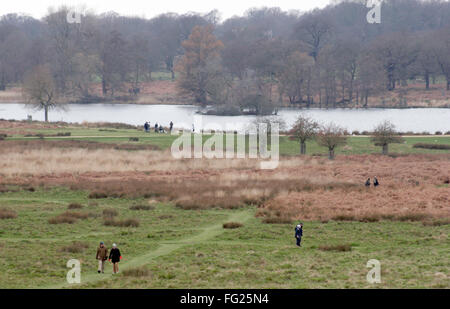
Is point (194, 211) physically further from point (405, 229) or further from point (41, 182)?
point (41, 182)

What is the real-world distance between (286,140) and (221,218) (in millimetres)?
38258

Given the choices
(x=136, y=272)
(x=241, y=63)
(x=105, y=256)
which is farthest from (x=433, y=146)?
(x=241, y=63)

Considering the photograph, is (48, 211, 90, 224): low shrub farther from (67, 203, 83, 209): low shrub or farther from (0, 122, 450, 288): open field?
(67, 203, 83, 209): low shrub

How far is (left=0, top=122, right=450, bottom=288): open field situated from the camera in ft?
73.7

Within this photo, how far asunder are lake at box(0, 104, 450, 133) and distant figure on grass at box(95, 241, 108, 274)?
6091 centimetres

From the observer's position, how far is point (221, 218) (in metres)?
33.1

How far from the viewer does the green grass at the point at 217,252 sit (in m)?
21.6

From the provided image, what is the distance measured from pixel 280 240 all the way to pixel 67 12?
115m

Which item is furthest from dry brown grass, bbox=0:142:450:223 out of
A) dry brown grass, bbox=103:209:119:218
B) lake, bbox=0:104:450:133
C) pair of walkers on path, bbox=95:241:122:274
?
lake, bbox=0:104:450:133

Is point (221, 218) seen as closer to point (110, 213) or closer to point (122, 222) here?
point (122, 222)

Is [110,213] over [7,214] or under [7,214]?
under

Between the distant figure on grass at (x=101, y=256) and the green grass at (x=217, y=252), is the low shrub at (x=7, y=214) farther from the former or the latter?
the distant figure on grass at (x=101, y=256)

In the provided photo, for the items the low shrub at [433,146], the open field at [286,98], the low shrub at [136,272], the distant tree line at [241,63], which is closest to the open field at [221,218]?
the low shrub at [136,272]
